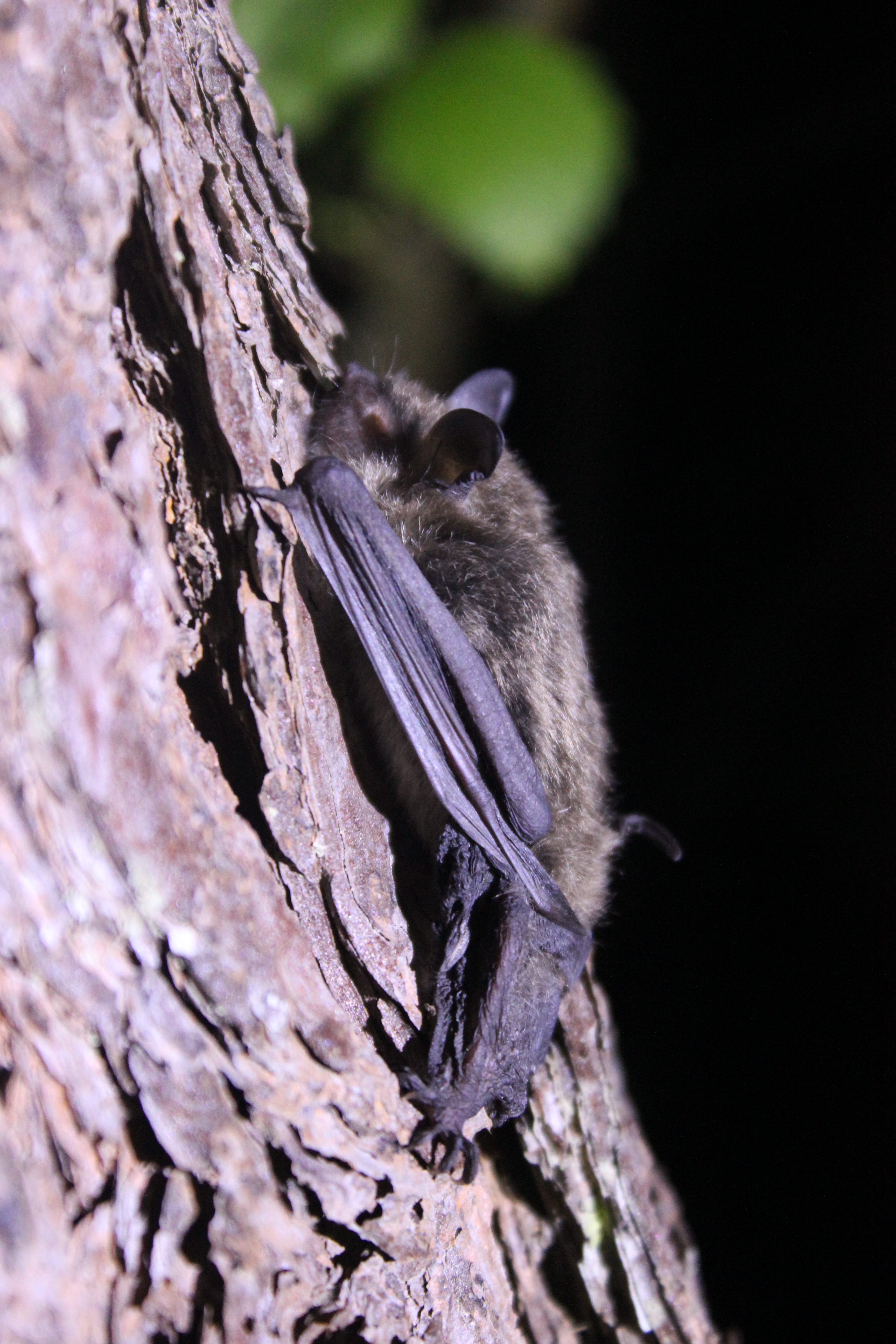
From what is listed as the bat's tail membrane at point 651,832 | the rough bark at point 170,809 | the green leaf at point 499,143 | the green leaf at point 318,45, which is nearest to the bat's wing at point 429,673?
the rough bark at point 170,809

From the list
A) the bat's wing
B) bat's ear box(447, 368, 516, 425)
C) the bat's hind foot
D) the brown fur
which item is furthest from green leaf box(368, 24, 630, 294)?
the bat's hind foot

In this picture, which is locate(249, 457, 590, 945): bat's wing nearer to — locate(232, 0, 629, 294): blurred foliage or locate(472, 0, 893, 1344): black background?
locate(232, 0, 629, 294): blurred foliage

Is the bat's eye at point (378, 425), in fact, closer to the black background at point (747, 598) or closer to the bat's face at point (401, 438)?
the bat's face at point (401, 438)

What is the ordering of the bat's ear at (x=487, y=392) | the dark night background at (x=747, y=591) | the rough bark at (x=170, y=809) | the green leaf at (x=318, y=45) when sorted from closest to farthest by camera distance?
the rough bark at (x=170, y=809), the bat's ear at (x=487, y=392), the green leaf at (x=318, y=45), the dark night background at (x=747, y=591)

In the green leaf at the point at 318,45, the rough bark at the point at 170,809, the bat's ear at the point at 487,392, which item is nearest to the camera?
the rough bark at the point at 170,809

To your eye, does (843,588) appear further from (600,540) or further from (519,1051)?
(519,1051)

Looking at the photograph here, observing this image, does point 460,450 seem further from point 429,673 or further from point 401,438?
point 429,673
